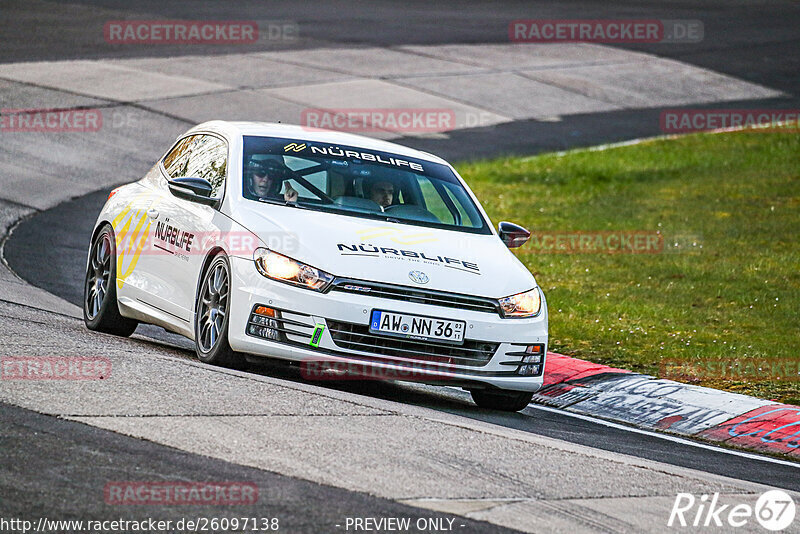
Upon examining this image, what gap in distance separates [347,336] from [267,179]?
63.3 inches

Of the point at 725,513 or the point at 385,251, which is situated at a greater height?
the point at 385,251

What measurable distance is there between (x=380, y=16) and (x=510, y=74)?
7.64 meters

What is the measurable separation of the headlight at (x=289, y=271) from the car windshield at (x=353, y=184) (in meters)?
0.80

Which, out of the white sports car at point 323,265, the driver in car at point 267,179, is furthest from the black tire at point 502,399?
the driver in car at point 267,179

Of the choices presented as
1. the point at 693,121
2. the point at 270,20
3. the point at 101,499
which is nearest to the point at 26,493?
the point at 101,499

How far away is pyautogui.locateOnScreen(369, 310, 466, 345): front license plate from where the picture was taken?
8195 millimetres

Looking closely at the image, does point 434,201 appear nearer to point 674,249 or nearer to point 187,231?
point 187,231

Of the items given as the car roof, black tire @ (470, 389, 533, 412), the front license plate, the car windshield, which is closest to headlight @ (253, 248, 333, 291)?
the front license plate

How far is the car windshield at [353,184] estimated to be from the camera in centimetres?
924

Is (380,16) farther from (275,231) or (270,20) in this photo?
(275,231)

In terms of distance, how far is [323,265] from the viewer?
325 inches

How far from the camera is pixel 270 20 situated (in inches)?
1313

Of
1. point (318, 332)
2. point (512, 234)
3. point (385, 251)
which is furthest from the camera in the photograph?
point (512, 234)

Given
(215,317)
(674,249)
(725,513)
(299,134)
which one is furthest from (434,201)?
(674,249)
